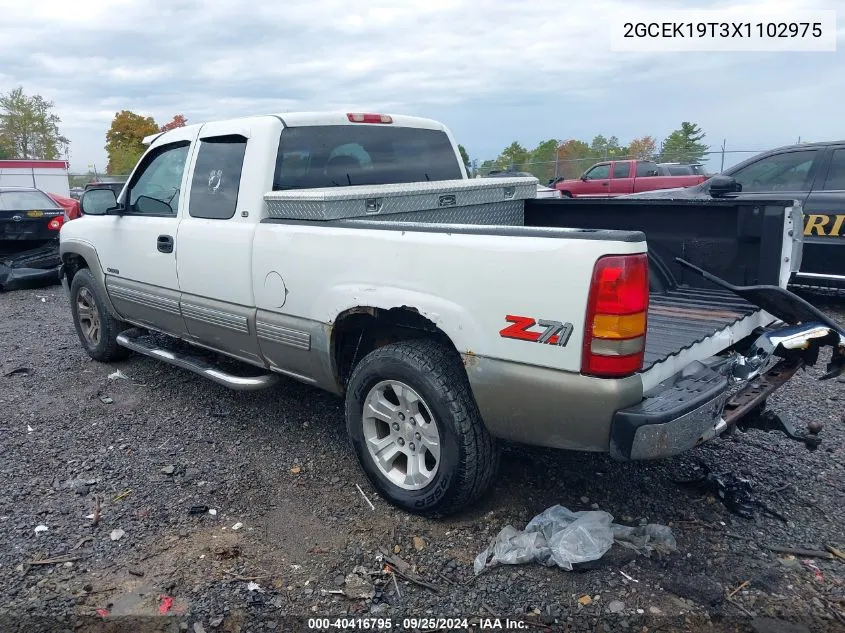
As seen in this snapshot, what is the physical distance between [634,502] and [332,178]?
8.34 ft

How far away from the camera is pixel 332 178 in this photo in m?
4.25

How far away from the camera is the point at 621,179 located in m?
20.2

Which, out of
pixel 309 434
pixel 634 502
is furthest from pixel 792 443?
pixel 309 434

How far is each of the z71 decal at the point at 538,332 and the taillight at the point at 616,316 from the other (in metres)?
0.09

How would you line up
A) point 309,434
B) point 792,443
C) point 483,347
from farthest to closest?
point 309,434 < point 792,443 < point 483,347

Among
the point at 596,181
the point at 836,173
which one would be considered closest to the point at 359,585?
the point at 836,173

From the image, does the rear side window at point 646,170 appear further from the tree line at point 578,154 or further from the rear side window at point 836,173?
the rear side window at point 836,173

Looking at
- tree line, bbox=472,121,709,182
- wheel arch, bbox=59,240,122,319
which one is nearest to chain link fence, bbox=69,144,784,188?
tree line, bbox=472,121,709,182

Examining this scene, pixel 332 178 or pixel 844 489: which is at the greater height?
pixel 332 178

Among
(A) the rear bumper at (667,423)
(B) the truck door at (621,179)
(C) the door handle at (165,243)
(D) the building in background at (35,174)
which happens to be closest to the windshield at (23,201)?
(C) the door handle at (165,243)

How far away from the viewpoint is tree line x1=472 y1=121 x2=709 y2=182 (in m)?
24.9

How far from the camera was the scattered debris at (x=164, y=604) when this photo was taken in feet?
8.95

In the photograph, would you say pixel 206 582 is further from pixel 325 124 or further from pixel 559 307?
pixel 325 124

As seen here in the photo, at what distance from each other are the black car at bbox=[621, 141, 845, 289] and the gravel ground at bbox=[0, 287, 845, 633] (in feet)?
8.30
